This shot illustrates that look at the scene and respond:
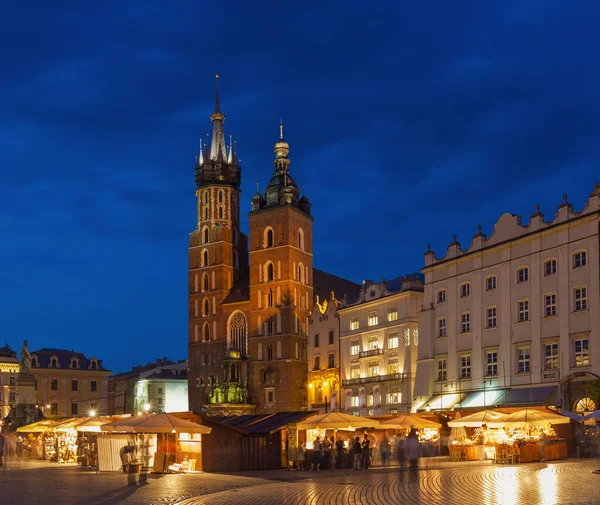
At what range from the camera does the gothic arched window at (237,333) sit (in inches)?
3888

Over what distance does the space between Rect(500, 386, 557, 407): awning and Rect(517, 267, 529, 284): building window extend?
259 inches

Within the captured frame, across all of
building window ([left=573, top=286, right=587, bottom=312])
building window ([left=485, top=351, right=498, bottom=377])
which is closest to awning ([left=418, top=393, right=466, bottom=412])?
building window ([left=485, top=351, right=498, bottom=377])

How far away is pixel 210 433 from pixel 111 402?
4112 inches

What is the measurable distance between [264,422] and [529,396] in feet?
61.9

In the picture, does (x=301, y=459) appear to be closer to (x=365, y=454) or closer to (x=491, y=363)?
(x=365, y=454)

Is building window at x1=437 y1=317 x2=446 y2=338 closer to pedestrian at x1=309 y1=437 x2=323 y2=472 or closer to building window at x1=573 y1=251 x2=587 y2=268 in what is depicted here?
building window at x1=573 y1=251 x2=587 y2=268

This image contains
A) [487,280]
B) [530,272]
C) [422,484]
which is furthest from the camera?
[487,280]

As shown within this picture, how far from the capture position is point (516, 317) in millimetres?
54625

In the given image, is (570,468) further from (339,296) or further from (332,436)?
(339,296)

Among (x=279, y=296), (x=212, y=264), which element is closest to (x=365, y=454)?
(x=279, y=296)

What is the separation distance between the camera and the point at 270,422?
3972 centimetres

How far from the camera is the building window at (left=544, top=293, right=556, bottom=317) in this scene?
171ft

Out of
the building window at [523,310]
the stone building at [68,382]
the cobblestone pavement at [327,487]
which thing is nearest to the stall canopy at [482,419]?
the cobblestone pavement at [327,487]

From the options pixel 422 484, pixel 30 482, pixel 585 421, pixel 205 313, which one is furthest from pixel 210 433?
pixel 205 313
